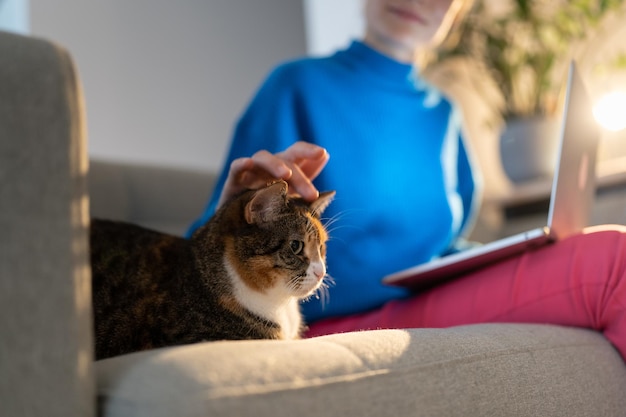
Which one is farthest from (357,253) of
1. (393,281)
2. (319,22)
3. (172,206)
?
(319,22)

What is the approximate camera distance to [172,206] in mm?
1564

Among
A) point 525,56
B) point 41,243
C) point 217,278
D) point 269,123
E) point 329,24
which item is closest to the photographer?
point 41,243

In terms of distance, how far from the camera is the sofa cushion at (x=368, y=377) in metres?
0.49

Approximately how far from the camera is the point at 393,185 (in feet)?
4.55

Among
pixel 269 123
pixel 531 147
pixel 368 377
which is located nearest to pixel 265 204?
pixel 368 377

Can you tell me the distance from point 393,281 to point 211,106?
1451mm

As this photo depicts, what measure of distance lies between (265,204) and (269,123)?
47cm

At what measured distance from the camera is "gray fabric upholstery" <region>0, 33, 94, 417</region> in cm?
47

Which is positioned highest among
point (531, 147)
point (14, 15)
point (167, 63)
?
point (14, 15)

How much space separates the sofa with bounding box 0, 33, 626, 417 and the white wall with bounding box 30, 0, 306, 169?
1.37m

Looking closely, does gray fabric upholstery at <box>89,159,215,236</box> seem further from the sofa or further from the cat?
the sofa

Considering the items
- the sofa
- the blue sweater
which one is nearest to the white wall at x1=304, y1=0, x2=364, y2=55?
the blue sweater

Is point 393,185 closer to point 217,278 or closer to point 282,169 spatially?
point 282,169

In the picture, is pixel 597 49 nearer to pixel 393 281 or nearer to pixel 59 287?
pixel 393 281
